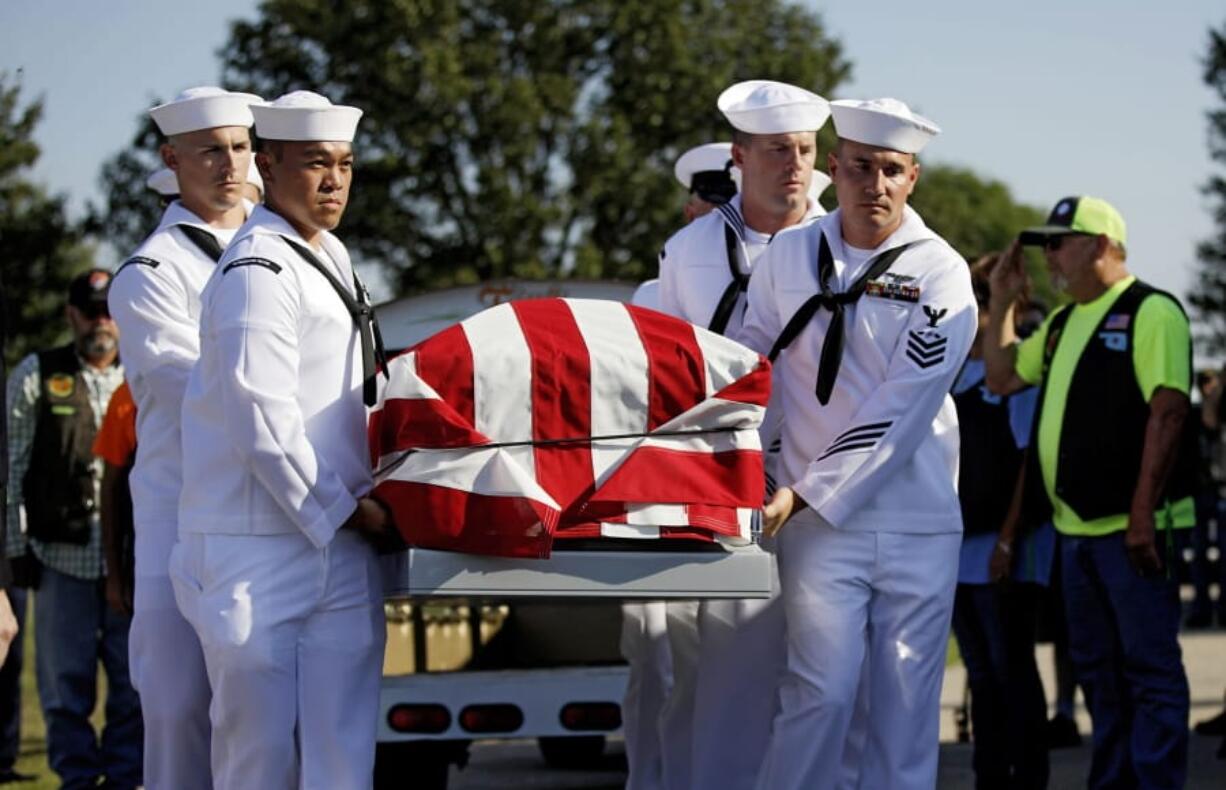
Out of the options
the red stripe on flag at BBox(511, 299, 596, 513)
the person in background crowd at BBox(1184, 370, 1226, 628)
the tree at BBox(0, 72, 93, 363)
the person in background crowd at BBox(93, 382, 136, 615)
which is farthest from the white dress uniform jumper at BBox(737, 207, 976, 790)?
the tree at BBox(0, 72, 93, 363)

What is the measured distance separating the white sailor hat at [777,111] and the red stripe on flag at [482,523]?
2042 mm

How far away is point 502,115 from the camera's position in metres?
44.2

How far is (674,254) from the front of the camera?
7355 mm

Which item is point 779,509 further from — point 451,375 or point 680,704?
point 680,704

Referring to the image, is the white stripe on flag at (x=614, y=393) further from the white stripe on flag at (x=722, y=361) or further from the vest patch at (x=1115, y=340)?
the vest patch at (x=1115, y=340)

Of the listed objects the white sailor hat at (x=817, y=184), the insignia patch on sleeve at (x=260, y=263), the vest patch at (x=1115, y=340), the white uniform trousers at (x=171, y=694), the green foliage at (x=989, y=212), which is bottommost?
the white uniform trousers at (x=171, y=694)

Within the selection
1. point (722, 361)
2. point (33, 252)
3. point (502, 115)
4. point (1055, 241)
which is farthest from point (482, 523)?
point (33, 252)

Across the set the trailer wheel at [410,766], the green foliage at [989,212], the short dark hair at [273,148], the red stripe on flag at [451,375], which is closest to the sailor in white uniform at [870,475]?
the red stripe on flag at [451,375]

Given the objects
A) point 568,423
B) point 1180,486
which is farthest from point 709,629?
point 1180,486

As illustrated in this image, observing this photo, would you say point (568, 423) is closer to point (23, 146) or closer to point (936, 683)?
point (936, 683)

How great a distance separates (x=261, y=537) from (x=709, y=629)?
6.57ft

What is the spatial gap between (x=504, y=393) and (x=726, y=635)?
1834 mm

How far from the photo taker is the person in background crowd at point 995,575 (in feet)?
28.7

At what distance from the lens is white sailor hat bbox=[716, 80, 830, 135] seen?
23.1 ft
